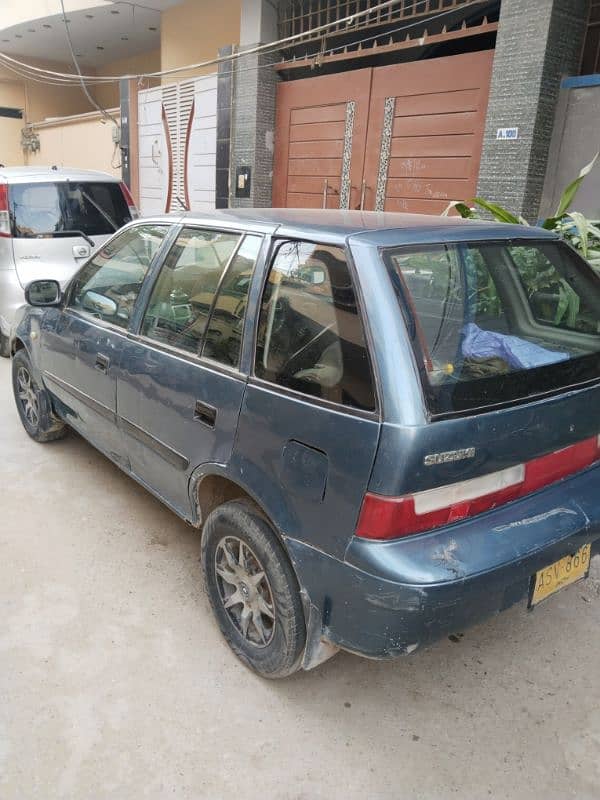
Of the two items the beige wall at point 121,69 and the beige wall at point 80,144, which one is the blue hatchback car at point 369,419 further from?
the beige wall at point 121,69

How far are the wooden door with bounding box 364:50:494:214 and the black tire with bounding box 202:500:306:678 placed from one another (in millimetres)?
6270

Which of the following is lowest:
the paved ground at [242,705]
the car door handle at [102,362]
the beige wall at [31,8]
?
the paved ground at [242,705]

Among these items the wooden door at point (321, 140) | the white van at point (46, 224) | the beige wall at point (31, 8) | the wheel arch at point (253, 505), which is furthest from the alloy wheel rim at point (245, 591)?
the beige wall at point (31, 8)

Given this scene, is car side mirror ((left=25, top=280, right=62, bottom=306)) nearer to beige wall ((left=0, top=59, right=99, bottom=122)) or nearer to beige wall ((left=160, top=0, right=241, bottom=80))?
beige wall ((left=160, top=0, right=241, bottom=80))

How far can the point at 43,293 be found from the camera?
385cm

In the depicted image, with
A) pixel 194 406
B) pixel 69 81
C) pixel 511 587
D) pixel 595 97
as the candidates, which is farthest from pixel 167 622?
pixel 69 81

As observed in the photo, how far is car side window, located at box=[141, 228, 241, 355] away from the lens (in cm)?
268

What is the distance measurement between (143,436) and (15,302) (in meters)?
3.87

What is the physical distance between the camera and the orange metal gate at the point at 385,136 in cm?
753

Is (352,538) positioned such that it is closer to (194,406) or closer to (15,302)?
(194,406)

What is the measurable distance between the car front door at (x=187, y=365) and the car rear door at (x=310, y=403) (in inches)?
6.1

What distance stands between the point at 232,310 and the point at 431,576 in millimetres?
1257

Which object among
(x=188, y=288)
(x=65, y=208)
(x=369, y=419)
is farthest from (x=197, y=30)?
(x=369, y=419)

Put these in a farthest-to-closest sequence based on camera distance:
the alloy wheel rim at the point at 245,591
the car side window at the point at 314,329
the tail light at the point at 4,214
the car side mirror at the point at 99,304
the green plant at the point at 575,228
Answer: the tail light at the point at 4,214
the green plant at the point at 575,228
the car side mirror at the point at 99,304
the alloy wheel rim at the point at 245,591
the car side window at the point at 314,329
